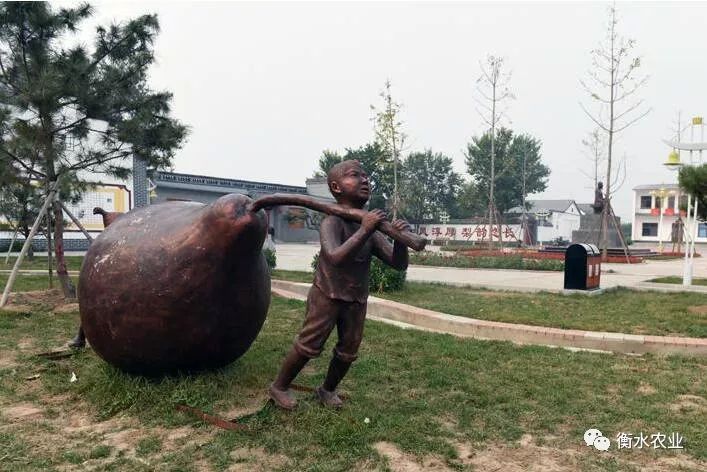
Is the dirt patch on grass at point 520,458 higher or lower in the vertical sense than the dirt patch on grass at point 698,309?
lower

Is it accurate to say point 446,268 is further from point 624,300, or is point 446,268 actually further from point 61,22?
point 61,22

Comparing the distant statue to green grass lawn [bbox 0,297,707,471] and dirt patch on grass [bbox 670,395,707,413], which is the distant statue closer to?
green grass lawn [bbox 0,297,707,471]

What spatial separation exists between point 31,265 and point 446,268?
42.6 feet

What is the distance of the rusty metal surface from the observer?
12.6 ft

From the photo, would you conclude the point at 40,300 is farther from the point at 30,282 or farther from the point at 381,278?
the point at 381,278

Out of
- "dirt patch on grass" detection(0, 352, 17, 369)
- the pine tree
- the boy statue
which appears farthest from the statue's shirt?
the pine tree

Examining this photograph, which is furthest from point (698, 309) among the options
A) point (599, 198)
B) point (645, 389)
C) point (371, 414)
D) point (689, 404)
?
point (599, 198)

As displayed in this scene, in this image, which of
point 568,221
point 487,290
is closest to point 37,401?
point 487,290

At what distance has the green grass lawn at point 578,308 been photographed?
25.4 ft

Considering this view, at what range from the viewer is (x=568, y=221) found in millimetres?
59031

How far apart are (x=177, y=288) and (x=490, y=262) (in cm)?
1642

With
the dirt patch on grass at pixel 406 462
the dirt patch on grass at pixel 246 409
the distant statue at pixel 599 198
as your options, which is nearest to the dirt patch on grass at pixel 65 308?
the dirt patch on grass at pixel 246 409

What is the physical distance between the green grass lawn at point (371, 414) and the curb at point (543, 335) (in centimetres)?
47

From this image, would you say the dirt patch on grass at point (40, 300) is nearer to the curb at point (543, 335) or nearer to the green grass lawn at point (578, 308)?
the curb at point (543, 335)
